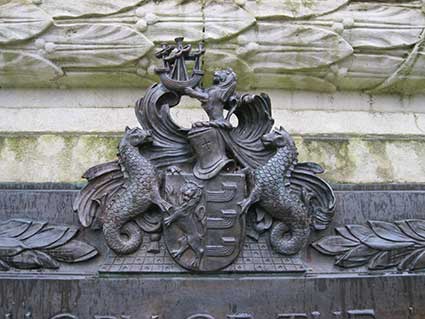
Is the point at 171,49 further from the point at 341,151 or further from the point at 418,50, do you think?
the point at 418,50

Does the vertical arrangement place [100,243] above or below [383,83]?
below

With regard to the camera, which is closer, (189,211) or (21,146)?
(189,211)

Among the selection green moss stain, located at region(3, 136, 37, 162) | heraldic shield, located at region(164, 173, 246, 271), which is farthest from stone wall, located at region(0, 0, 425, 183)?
heraldic shield, located at region(164, 173, 246, 271)

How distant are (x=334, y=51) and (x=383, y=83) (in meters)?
0.38

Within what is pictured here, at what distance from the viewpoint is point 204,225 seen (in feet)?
5.52

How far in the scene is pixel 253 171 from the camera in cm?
180

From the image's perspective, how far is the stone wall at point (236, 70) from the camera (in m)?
2.50

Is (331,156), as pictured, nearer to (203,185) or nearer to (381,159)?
(381,159)

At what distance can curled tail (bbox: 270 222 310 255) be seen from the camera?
69.7 inches

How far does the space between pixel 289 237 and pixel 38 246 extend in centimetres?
100

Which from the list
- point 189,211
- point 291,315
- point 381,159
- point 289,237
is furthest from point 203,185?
point 381,159

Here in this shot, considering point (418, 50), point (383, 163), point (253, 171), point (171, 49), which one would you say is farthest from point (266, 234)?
point (418, 50)

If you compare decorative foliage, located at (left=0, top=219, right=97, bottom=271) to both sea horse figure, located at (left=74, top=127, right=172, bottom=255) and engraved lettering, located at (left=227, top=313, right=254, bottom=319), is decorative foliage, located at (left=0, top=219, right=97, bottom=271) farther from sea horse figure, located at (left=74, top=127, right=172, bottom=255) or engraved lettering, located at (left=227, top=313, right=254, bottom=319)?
engraved lettering, located at (left=227, top=313, right=254, bottom=319)

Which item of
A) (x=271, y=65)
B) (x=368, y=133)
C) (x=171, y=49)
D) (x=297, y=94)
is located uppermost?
(x=171, y=49)
